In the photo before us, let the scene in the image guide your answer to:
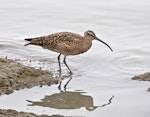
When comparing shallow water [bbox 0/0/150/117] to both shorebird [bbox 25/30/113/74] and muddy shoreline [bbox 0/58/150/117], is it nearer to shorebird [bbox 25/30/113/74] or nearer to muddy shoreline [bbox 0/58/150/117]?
muddy shoreline [bbox 0/58/150/117]

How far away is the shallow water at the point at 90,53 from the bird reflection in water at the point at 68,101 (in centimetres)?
2

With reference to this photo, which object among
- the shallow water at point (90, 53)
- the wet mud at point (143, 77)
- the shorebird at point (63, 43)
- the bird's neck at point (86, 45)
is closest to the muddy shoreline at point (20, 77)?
the wet mud at point (143, 77)

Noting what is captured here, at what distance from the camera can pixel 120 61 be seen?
39.6 ft

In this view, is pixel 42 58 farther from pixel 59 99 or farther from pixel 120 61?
pixel 59 99

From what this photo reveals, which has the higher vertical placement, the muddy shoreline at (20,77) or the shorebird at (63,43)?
the shorebird at (63,43)

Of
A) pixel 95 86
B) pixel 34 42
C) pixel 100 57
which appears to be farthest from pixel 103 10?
pixel 95 86

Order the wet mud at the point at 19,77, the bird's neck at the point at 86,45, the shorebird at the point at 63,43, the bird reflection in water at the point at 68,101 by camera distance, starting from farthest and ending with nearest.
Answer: the bird's neck at the point at 86,45 → the shorebird at the point at 63,43 → the wet mud at the point at 19,77 → the bird reflection in water at the point at 68,101

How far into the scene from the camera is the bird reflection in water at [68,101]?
9116 millimetres

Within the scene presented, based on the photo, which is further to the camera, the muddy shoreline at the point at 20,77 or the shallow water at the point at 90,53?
the muddy shoreline at the point at 20,77

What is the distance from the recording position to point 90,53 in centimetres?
1265

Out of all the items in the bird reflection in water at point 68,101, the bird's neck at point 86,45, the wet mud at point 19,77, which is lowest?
the bird reflection in water at point 68,101

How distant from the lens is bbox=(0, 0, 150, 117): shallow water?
30.0 ft

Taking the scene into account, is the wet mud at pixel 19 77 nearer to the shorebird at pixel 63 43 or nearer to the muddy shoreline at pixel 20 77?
the muddy shoreline at pixel 20 77

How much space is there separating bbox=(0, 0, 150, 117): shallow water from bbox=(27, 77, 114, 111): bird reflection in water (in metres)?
0.02
